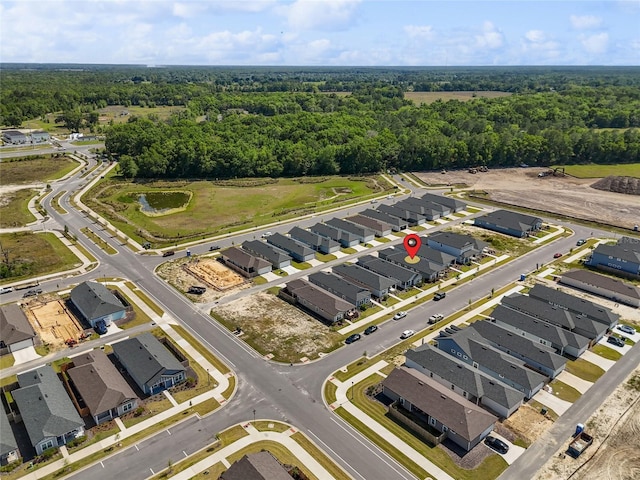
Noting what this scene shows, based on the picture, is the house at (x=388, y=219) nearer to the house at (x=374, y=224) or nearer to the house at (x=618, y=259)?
the house at (x=374, y=224)

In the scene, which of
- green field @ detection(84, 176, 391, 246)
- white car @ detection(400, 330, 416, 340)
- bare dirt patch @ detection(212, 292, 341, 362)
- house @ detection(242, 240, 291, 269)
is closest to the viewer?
bare dirt patch @ detection(212, 292, 341, 362)

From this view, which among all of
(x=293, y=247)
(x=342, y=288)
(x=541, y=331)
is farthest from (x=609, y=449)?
(x=293, y=247)

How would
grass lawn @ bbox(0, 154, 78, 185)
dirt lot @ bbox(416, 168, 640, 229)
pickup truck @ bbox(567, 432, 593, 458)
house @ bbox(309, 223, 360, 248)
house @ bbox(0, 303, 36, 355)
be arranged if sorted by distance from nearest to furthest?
1. pickup truck @ bbox(567, 432, 593, 458)
2. house @ bbox(0, 303, 36, 355)
3. house @ bbox(309, 223, 360, 248)
4. dirt lot @ bbox(416, 168, 640, 229)
5. grass lawn @ bbox(0, 154, 78, 185)

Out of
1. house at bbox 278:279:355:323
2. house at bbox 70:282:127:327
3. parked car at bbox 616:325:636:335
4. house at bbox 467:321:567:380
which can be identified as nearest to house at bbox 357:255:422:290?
house at bbox 278:279:355:323

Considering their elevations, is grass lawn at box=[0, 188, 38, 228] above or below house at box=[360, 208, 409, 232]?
above

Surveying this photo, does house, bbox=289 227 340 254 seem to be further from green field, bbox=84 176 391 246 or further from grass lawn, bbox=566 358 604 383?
grass lawn, bbox=566 358 604 383

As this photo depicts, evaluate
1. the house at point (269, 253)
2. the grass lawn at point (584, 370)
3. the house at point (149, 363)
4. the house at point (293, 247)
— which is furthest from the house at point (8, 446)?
the grass lawn at point (584, 370)
